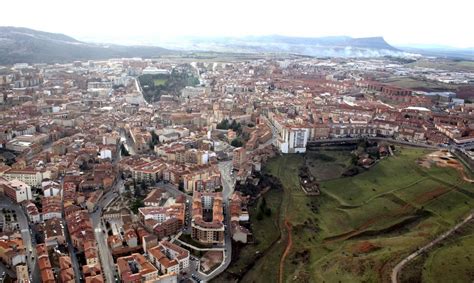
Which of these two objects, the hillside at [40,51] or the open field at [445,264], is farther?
the hillside at [40,51]

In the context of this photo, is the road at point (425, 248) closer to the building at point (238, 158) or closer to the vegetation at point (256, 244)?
the vegetation at point (256, 244)

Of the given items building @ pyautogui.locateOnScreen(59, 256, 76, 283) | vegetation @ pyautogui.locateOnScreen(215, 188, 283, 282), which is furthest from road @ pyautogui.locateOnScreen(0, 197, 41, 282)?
vegetation @ pyautogui.locateOnScreen(215, 188, 283, 282)

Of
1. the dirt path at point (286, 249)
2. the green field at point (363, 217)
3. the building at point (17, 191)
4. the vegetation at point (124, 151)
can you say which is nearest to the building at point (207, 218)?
the green field at point (363, 217)

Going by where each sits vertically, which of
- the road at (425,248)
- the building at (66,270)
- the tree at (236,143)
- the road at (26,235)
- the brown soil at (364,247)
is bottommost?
the road at (26,235)

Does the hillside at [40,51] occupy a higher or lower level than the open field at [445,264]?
higher

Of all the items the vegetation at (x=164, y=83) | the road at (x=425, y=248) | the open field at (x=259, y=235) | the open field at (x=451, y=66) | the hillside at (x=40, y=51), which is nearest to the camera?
the road at (x=425, y=248)

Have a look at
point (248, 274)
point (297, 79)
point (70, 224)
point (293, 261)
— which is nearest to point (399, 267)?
point (293, 261)
